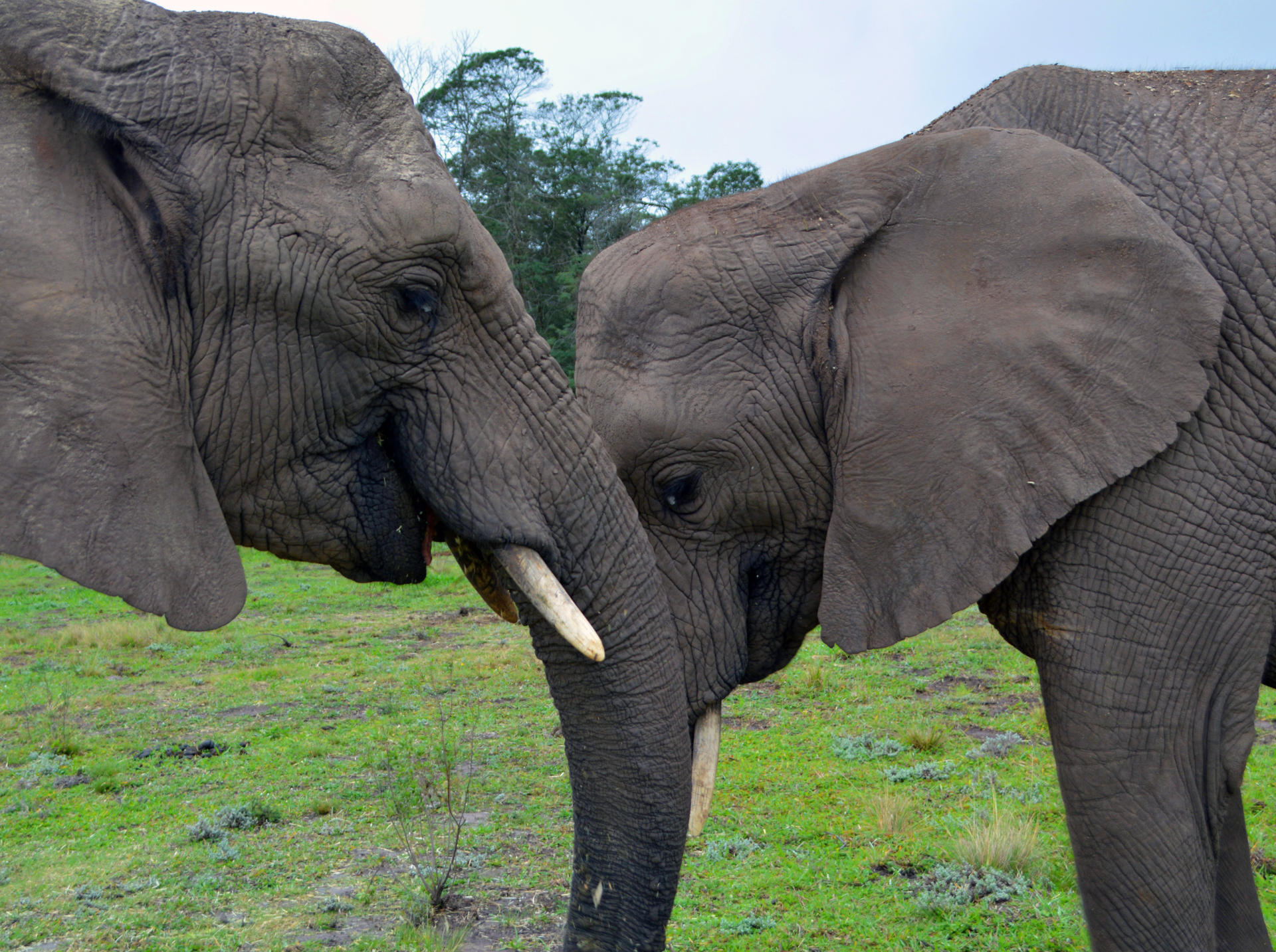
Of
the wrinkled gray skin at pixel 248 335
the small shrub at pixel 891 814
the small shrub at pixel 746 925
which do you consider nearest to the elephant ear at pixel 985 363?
the wrinkled gray skin at pixel 248 335

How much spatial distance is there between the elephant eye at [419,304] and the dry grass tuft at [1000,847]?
3.54m

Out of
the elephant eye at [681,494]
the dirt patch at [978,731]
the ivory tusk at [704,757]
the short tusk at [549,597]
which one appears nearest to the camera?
the short tusk at [549,597]

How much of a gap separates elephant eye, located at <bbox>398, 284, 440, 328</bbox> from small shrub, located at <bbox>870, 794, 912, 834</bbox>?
12.6ft

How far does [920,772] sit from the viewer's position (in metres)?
6.43

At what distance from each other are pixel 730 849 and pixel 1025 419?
2.88 meters

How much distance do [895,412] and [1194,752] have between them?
3.78ft

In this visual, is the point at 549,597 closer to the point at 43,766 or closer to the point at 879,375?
the point at 879,375

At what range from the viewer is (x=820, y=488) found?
3531 mm

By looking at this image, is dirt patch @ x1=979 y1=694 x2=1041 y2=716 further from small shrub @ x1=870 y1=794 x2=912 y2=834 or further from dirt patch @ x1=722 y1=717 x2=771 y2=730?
small shrub @ x1=870 y1=794 x2=912 y2=834

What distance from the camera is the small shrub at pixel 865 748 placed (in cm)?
679

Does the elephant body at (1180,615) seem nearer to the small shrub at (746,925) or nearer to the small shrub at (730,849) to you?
the small shrub at (746,925)

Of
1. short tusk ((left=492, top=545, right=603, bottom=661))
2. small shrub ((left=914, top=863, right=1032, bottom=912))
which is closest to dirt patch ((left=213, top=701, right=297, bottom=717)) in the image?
small shrub ((left=914, top=863, right=1032, bottom=912))

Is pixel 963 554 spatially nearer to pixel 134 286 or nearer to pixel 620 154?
pixel 134 286

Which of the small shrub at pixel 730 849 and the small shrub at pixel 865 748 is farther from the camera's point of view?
the small shrub at pixel 865 748
